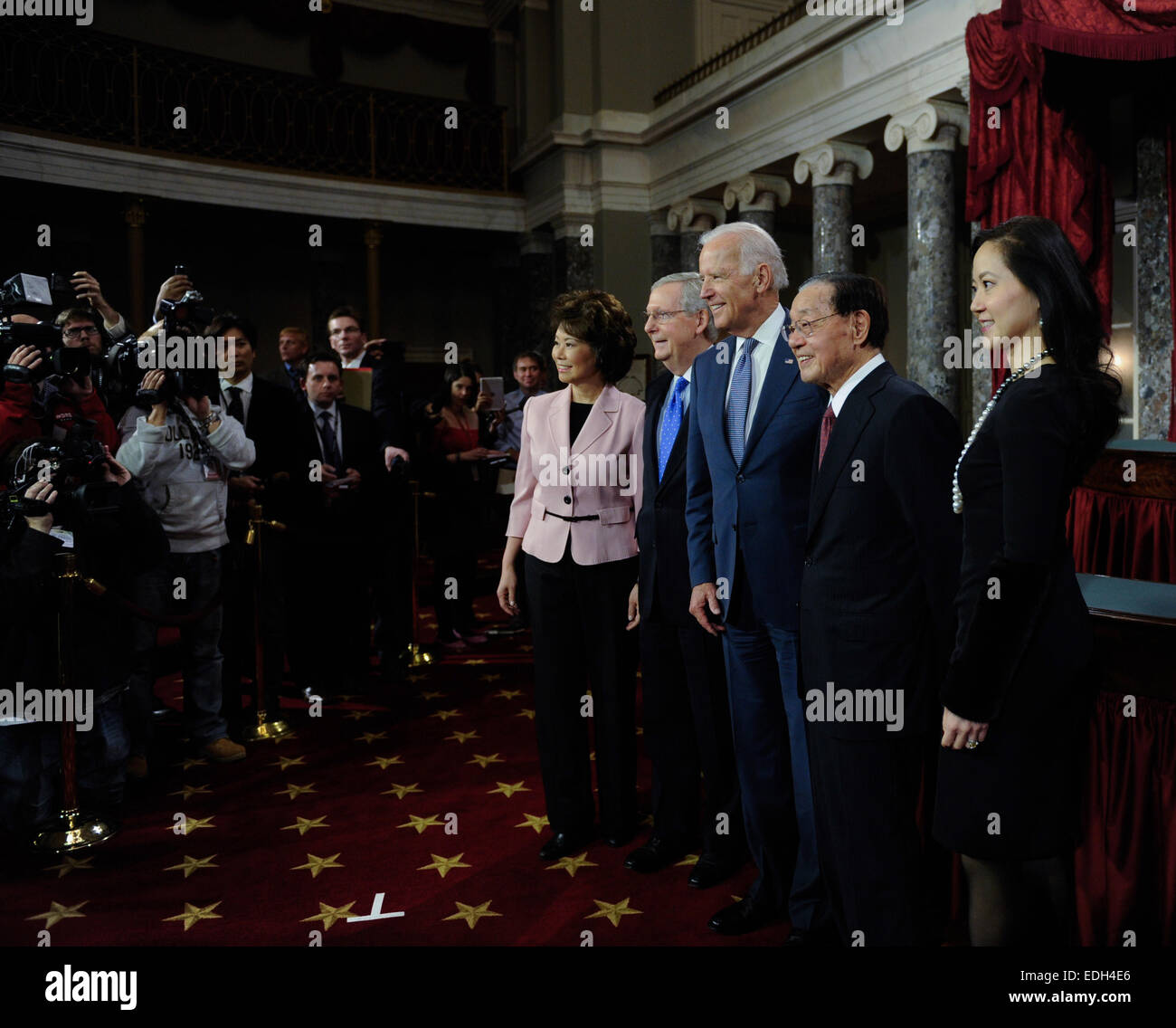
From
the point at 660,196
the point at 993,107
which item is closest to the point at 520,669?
the point at 993,107

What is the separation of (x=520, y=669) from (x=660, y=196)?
7.66 meters

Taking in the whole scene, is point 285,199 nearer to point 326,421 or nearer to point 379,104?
point 379,104

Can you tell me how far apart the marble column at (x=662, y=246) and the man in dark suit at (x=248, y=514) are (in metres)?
7.66

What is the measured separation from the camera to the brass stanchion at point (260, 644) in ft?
13.3

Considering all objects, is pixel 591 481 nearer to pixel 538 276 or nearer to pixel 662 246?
pixel 662 246

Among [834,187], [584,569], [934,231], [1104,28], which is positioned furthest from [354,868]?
[834,187]

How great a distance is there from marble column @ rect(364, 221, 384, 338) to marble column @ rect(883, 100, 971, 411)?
6.74 metres

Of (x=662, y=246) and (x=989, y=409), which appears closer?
(x=989, y=409)

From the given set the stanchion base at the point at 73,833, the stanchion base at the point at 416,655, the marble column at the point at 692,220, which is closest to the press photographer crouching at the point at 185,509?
the stanchion base at the point at 73,833

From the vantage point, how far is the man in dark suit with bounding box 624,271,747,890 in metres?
2.61

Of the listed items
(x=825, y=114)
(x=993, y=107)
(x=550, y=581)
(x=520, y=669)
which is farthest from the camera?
(x=825, y=114)

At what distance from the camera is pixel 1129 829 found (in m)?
2.00

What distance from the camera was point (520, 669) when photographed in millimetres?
5105

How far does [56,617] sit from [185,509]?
659 mm
